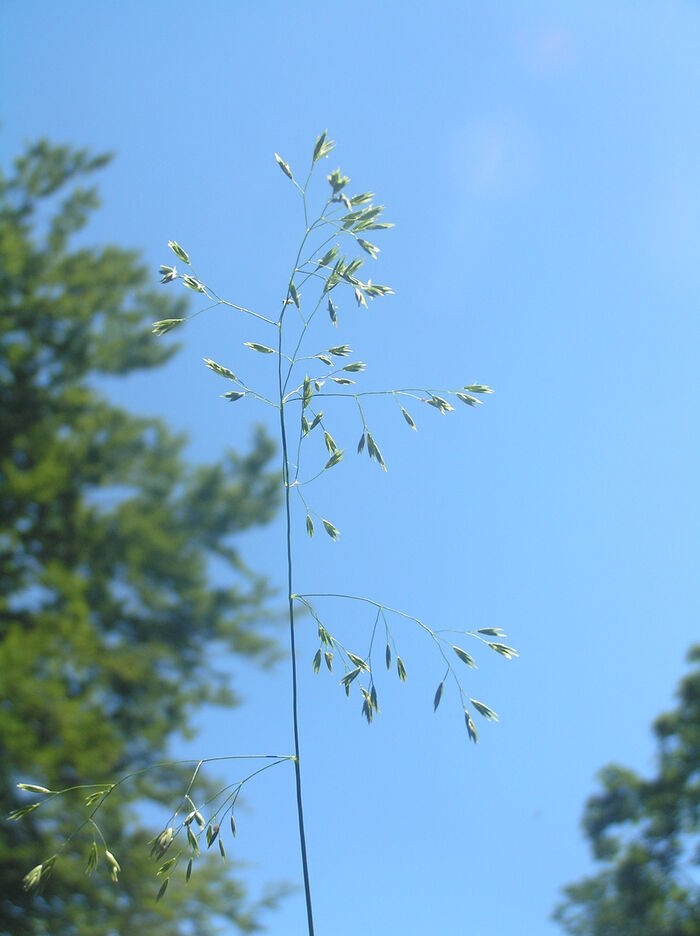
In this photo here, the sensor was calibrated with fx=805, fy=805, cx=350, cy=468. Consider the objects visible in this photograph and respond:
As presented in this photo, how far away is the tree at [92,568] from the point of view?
2.91 meters

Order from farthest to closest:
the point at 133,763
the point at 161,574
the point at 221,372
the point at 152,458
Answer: the point at 152,458 → the point at 161,574 → the point at 133,763 → the point at 221,372

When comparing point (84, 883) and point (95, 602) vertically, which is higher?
point (95, 602)

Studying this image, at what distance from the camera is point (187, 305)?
4.43 metres

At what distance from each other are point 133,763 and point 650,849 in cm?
197

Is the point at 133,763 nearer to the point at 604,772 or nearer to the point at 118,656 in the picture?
the point at 118,656

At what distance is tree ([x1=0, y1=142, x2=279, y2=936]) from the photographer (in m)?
2.91

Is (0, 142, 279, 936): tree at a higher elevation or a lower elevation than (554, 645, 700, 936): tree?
higher

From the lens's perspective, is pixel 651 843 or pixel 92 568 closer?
pixel 651 843

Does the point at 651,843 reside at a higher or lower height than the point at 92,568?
lower

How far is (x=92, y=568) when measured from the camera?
372 cm

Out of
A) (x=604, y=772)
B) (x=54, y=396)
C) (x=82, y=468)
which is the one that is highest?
(x=54, y=396)

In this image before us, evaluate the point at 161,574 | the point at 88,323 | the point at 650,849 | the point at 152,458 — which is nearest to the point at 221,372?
the point at 650,849

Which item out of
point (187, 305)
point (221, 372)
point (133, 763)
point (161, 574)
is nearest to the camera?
point (221, 372)

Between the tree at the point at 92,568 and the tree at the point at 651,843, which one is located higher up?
the tree at the point at 92,568
